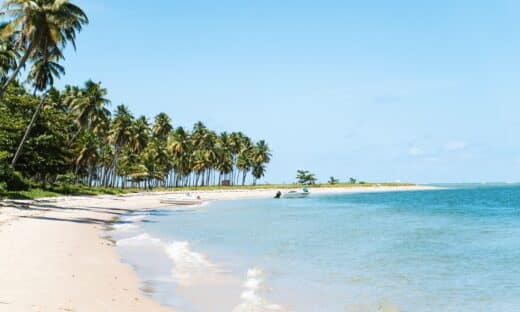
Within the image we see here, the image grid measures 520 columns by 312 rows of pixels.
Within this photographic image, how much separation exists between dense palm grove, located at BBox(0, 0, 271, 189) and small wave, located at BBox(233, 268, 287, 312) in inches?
1070

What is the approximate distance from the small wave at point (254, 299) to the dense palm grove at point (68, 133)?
27.2 meters

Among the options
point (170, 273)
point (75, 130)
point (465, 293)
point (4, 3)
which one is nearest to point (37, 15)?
point (4, 3)

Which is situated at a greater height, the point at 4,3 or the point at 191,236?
the point at 4,3

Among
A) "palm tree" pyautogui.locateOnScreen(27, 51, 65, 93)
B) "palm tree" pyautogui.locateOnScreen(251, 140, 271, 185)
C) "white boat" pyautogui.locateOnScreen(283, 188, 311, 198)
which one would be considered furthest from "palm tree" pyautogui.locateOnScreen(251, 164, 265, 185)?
"palm tree" pyautogui.locateOnScreen(27, 51, 65, 93)

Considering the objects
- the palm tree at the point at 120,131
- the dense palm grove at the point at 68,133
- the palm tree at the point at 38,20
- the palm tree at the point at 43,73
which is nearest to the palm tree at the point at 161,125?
the dense palm grove at the point at 68,133

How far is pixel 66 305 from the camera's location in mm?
9664

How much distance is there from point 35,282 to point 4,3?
29955mm

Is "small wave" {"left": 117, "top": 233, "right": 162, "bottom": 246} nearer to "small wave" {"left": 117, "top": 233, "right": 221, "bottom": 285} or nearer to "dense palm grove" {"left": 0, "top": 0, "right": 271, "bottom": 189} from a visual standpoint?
"small wave" {"left": 117, "top": 233, "right": 221, "bottom": 285}

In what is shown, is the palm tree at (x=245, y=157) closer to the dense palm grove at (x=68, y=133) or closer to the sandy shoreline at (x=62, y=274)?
the dense palm grove at (x=68, y=133)

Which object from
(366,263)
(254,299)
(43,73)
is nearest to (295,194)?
(43,73)

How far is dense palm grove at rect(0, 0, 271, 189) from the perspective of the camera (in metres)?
35.1

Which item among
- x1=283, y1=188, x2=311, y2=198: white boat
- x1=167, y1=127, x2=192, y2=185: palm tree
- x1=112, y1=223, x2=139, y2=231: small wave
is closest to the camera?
x1=112, y1=223, x2=139, y2=231: small wave

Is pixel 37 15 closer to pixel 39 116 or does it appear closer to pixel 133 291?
pixel 39 116

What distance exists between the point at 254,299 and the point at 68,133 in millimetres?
71029
